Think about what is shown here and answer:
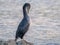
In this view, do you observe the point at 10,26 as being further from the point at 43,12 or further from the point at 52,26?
the point at 43,12

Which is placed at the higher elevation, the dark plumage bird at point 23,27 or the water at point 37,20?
the dark plumage bird at point 23,27

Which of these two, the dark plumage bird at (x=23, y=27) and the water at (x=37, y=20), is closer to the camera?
the dark plumage bird at (x=23, y=27)

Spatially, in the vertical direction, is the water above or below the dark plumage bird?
below

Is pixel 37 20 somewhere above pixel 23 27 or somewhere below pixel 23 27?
below

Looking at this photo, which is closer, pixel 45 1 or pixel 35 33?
pixel 35 33

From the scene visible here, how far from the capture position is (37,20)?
36.2 feet

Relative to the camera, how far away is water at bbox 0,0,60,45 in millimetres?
8812

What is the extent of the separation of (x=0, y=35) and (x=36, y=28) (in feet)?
4.29

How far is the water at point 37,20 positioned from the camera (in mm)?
8812

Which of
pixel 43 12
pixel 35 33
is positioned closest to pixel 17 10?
pixel 43 12

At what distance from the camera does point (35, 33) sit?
9.28 m

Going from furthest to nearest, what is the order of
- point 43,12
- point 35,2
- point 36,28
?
point 35,2, point 43,12, point 36,28

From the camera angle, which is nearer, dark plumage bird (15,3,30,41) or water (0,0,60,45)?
dark plumage bird (15,3,30,41)

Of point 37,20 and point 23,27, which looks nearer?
point 23,27
